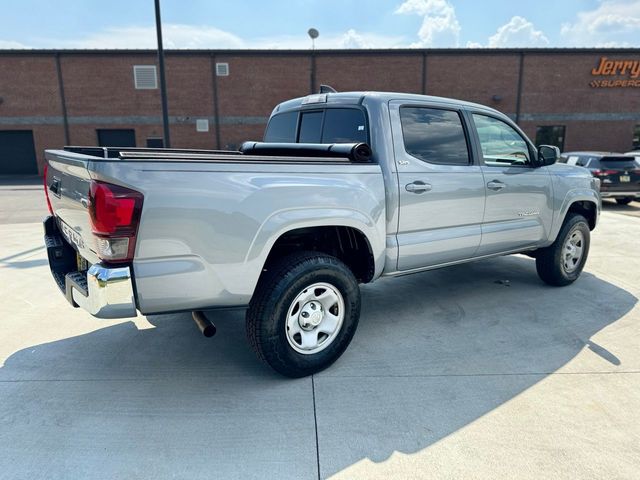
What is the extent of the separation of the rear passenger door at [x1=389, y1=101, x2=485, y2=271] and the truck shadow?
78 cm

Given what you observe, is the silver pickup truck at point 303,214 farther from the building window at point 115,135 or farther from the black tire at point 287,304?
the building window at point 115,135

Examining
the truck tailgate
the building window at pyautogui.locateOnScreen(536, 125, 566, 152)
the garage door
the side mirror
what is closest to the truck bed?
the truck tailgate

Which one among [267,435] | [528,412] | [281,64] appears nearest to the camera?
[267,435]

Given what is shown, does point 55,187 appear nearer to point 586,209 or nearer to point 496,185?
point 496,185

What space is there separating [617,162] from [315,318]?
1255 centimetres

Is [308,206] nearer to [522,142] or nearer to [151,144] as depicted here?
[522,142]

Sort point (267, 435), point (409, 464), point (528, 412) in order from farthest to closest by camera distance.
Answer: point (528, 412)
point (267, 435)
point (409, 464)

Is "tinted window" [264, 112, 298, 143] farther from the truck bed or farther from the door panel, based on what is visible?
the door panel

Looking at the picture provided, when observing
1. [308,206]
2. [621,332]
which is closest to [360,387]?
[308,206]

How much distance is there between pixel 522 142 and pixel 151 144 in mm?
23998

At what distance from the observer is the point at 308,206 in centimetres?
300

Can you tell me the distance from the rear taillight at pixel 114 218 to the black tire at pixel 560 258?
4.58 metres

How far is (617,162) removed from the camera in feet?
40.1

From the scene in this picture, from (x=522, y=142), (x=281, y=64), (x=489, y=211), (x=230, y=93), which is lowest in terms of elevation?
→ (x=489, y=211)
